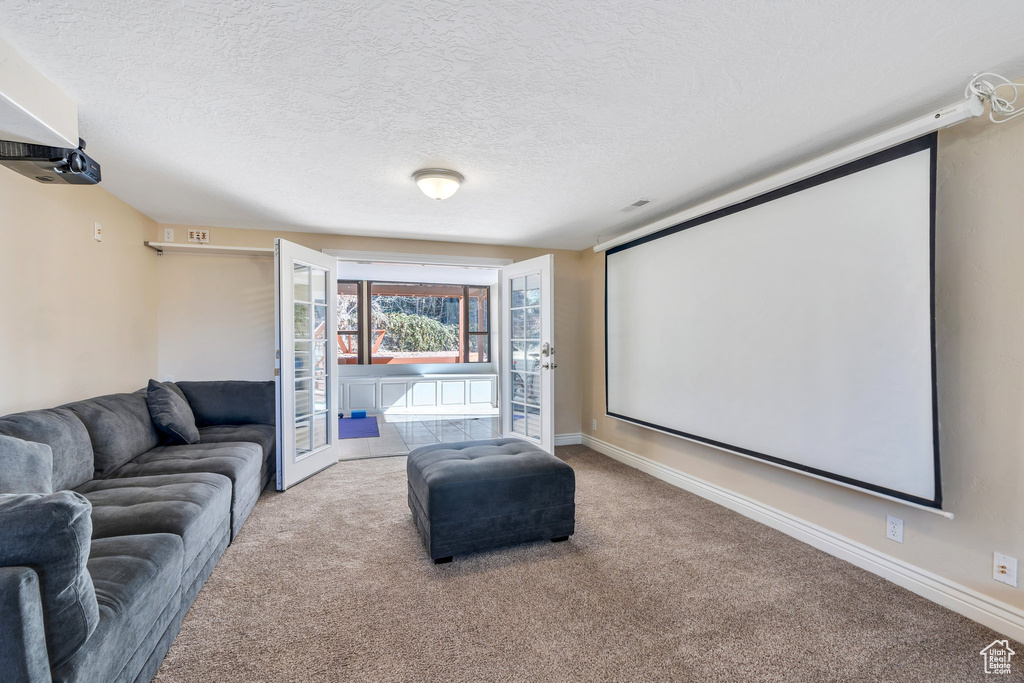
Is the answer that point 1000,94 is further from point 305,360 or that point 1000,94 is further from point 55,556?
point 305,360

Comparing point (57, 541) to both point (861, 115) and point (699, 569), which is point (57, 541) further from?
point (861, 115)

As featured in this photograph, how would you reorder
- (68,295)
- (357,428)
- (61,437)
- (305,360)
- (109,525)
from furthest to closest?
(357,428) → (305,360) → (68,295) → (61,437) → (109,525)

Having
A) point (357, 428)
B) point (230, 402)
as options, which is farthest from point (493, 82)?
point (357, 428)

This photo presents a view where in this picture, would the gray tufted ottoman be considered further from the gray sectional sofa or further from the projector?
the projector

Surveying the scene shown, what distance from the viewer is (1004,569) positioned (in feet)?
6.22

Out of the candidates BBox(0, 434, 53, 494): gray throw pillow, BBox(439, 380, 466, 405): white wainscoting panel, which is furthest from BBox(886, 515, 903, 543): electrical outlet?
BBox(439, 380, 466, 405): white wainscoting panel

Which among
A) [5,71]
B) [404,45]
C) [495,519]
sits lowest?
[495,519]

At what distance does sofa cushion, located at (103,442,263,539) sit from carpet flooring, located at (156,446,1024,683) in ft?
0.79

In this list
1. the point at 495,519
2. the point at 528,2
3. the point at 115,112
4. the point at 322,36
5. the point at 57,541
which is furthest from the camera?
the point at 495,519

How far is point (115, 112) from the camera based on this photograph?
2137 mm

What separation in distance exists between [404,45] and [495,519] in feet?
7.64

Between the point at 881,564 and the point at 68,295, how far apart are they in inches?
196

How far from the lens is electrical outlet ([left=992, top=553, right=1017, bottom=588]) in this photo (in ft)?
6.14

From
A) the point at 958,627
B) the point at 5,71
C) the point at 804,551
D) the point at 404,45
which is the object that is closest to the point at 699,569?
the point at 804,551
